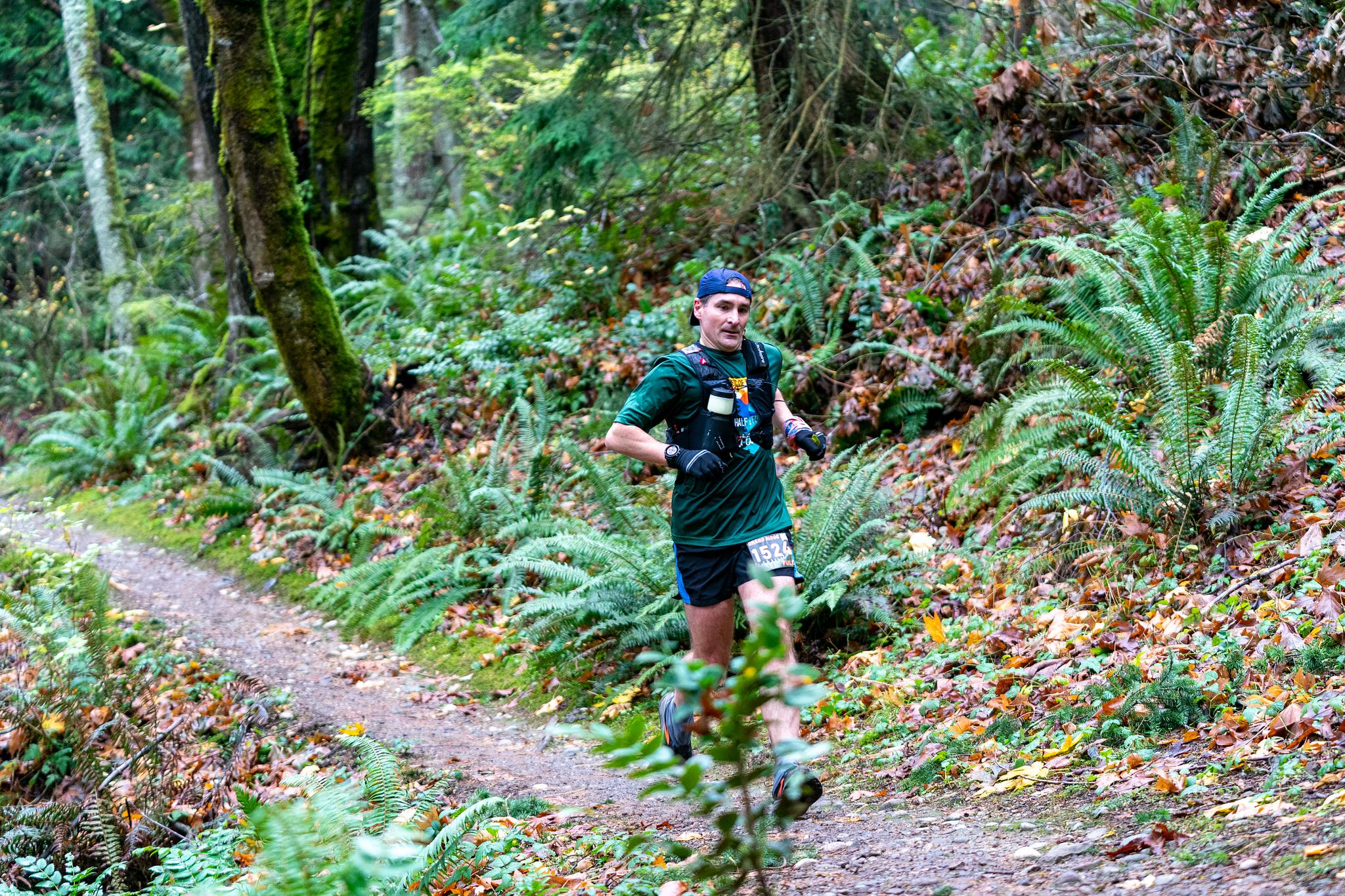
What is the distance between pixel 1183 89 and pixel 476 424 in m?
7.76

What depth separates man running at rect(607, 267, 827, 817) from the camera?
443 centimetres

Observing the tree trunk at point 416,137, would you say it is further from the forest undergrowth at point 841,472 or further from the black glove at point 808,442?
the black glove at point 808,442

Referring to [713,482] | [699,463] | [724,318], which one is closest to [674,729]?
[713,482]

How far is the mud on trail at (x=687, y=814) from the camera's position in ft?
8.99

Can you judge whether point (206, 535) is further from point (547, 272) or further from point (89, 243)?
point (89, 243)

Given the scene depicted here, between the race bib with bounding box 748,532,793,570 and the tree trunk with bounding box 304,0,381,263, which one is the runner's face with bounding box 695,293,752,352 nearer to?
the race bib with bounding box 748,532,793,570

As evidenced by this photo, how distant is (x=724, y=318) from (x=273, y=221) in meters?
8.18

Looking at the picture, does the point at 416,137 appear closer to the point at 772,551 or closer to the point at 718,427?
the point at 718,427

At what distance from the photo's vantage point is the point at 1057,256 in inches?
310

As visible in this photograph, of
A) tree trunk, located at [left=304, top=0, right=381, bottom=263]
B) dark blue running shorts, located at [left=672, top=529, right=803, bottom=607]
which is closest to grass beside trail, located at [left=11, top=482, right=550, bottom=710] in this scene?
dark blue running shorts, located at [left=672, top=529, right=803, bottom=607]

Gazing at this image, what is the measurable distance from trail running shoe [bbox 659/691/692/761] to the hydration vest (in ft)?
3.95

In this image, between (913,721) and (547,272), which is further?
(547,272)

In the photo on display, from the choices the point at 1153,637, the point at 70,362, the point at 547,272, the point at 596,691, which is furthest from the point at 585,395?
the point at 70,362

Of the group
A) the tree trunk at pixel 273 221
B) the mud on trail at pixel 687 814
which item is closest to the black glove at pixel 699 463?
the mud on trail at pixel 687 814
